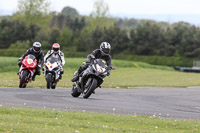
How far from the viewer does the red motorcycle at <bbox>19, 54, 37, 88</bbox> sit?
19.6m

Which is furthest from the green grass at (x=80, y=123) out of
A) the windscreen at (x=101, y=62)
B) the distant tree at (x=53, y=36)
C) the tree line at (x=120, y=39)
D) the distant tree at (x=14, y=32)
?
the distant tree at (x=53, y=36)

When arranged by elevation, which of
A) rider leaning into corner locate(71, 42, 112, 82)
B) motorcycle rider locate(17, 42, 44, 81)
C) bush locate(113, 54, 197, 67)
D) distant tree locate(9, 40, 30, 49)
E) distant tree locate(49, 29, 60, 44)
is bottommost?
bush locate(113, 54, 197, 67)

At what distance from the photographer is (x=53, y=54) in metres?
20.6

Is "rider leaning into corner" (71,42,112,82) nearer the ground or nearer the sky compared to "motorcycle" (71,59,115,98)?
nearer the sky

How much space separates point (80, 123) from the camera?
10227 mm

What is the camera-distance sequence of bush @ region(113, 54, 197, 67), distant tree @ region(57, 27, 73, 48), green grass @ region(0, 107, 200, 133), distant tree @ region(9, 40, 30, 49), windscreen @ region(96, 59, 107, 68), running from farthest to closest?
distant tree @ region(57, 27, 73, 48) < distant tree @ region(9, 40, 30, 49) < bush @ region(113, 54, 197, 67) < windscreen @ region(96, 59, 107, 68) < green grass @ region(0, 107, 200, 133)

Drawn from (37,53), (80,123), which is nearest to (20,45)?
(37,53)

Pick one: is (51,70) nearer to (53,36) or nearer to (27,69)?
(27,69)

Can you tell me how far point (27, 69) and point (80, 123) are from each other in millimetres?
10008

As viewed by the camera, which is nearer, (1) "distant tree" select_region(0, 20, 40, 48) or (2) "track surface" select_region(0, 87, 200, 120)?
(2) "track surface" select_region(0, 87, 200, 120)

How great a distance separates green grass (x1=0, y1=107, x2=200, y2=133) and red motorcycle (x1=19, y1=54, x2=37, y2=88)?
7.65 metres

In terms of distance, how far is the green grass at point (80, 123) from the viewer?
9.34 meters

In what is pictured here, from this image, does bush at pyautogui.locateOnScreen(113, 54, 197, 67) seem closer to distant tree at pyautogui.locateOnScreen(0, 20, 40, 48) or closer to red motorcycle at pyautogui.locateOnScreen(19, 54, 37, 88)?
distant tree at pyautogui.locateOnScreen(0, 20, 40, 48)

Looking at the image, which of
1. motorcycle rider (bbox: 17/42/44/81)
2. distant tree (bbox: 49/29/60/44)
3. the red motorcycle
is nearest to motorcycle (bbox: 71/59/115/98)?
the red motorcycle
